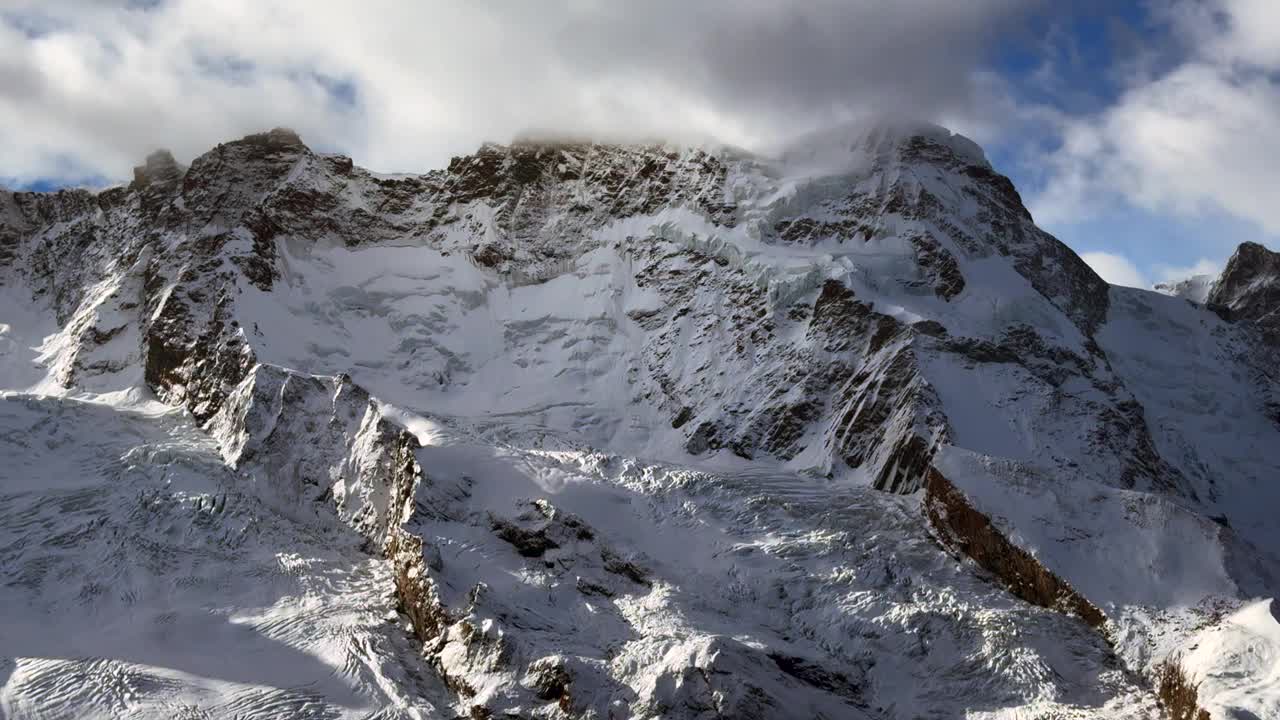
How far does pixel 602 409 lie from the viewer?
488 ft

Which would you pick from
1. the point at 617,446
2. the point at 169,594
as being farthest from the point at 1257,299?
the point at 169,594

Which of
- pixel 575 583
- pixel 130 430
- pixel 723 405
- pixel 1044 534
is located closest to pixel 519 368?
pixel 723 405

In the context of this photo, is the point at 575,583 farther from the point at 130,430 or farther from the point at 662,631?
the point at 130,430

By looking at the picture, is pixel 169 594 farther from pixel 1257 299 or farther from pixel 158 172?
pixel 1257 299

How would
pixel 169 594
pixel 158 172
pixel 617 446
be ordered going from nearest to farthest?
1. pixel 169 594
2. pixel 617 446
3. pixel 158 172

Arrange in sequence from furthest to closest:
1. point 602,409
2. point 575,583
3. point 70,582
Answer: point 602,409, point 70,582, point 575,583

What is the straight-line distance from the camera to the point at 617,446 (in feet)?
469

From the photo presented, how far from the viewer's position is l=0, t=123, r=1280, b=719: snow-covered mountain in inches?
3925

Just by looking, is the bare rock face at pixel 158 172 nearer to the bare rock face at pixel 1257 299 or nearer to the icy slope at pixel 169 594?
the icy slope at pixel 169 594

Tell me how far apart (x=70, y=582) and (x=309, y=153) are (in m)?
89.2

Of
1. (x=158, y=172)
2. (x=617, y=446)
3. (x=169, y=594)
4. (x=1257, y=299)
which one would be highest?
(x=1257, y=299)

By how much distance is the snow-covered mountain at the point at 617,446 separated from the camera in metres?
99.7

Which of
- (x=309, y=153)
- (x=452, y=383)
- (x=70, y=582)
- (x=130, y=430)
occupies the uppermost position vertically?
(x=309, y=153)

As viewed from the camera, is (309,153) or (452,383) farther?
(309,153)
